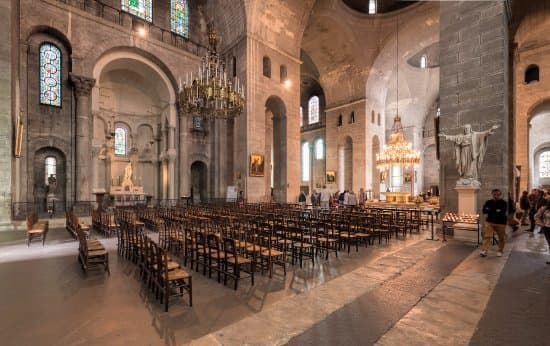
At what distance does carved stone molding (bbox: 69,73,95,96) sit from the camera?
14852 millimetres

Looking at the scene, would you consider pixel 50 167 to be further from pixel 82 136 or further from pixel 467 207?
pixel 467 207

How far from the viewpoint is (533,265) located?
19.1 ft

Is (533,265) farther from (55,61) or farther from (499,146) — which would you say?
(55,61)

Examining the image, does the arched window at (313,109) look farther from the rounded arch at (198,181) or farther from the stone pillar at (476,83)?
the stone pillar at (476,83)

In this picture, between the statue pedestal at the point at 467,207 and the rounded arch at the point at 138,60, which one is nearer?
the statue pedestal at the point at 467,207

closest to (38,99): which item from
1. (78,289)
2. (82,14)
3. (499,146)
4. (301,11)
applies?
(82,14)

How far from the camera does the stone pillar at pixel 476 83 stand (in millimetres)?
8875

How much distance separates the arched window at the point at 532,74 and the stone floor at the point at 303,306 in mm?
17584

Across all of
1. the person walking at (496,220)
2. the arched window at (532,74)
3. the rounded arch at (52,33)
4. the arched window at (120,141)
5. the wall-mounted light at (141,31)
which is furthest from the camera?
the arched window at (120,141)

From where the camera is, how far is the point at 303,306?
3.83m

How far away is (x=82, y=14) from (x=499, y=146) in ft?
65.3

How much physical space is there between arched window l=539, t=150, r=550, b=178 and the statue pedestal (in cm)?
2730

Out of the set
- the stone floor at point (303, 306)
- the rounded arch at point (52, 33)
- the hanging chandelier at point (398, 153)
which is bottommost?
the stone floor at point (303, 306)

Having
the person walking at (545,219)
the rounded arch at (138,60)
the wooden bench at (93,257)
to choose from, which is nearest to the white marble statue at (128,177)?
the rounded arch at (138,60)
